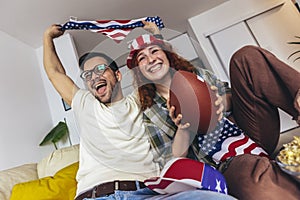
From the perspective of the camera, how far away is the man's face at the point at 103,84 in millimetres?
938

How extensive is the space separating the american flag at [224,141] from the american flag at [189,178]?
20cm

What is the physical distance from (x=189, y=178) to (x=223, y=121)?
281 millimetres

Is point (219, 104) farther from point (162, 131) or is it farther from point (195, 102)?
point (162, 131)

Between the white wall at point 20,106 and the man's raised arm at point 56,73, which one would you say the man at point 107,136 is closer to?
the man's raised arm at point 56,73

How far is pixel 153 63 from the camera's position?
91 cm

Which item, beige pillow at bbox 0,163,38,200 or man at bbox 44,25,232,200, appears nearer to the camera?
man at bbox 44,25,232,200

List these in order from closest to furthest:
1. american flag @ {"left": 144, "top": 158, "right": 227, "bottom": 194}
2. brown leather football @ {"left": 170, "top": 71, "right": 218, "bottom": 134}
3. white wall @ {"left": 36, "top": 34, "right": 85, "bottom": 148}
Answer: american flag @ {"left": 144, "top": 158, "right": 227, "bottom": 194}
brown leather football @ {"left": 170, "top": 71, "right": 218, "bottom": 134}
white wall @ {"left": 36, "top": 34, "right": 85, "bottom": 148}

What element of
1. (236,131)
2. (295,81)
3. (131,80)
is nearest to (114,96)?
(131,80)

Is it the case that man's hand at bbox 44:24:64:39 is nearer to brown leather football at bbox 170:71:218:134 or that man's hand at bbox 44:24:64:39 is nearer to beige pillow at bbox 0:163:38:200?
brown leather football at bbox 170:71:218:134

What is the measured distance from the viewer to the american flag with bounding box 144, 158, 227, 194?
0.57 meters

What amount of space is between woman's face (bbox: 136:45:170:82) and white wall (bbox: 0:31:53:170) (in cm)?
127

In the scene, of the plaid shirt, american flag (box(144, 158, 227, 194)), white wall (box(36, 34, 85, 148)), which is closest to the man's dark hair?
the plaid shirt

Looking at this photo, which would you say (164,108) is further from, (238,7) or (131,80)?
(238,7)

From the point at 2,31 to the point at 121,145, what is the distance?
1830 mm
